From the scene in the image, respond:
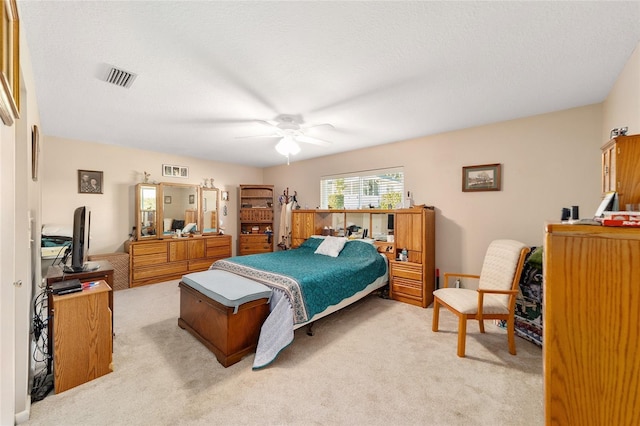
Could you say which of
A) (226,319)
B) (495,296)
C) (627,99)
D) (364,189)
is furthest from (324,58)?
(364,189)

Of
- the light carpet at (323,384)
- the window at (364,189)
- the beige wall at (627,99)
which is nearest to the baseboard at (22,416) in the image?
the light carpet at (323,384)

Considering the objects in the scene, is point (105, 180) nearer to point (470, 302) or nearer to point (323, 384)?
point (323, 384)

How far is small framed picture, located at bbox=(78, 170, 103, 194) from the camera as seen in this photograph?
4266 mm

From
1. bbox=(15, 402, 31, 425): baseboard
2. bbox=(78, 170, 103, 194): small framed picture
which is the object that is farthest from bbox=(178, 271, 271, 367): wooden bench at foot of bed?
bbox=(78, 170, 103, 194): small framed picture

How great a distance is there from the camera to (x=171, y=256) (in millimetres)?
4910

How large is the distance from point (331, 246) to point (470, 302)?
221cm

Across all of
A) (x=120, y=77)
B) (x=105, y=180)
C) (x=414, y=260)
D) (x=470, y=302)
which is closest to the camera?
(x=120, y=77)

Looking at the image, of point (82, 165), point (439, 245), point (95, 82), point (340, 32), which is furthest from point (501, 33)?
point (82, 165)

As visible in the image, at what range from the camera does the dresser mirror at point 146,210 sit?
15.5ft

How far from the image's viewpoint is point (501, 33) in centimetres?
166

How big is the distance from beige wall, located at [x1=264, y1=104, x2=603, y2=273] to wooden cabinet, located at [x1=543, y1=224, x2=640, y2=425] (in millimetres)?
2872

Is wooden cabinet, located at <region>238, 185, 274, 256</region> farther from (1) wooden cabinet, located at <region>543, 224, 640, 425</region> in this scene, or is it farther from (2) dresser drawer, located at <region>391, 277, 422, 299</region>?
(1) wooden cabinet, located at <region>543, 224, 640, 425</region>

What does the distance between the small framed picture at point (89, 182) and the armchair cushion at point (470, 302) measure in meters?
5.66

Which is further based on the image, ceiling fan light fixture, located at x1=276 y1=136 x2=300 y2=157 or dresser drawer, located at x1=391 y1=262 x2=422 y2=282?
dresser drawer, located at x1=391 y1=262 x2=422 y2=282
